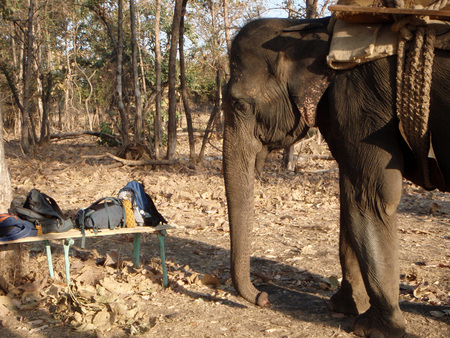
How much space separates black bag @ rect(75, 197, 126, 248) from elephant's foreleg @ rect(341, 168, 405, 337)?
99.1 inches

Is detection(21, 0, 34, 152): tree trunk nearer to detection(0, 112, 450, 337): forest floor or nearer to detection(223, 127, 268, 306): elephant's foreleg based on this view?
detection(0, 112, 450, 337): forest floor

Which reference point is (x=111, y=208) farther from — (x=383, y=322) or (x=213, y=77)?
(x=213, y=77)

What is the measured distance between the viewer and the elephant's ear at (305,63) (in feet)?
12.9

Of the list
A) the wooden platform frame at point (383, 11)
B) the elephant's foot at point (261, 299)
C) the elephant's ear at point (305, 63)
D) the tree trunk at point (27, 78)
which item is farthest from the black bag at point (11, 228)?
the tree trunk at point (27, 78)

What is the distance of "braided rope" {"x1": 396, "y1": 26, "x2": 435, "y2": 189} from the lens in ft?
11.3

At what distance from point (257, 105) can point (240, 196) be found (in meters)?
0.76

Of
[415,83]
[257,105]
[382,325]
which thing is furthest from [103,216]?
[415,83]

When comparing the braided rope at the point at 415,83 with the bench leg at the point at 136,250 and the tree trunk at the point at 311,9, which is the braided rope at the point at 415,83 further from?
the tree trunk at the point at 311,9

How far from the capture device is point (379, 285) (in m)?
3.80

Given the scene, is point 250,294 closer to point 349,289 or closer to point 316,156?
point 349,289

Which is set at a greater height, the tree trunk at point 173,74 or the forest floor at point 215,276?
the tree trunk at point 173,74

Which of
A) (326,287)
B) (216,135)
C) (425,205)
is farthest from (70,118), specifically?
(326,287)

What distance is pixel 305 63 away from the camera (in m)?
4.01

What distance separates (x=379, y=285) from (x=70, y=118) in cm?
3579
